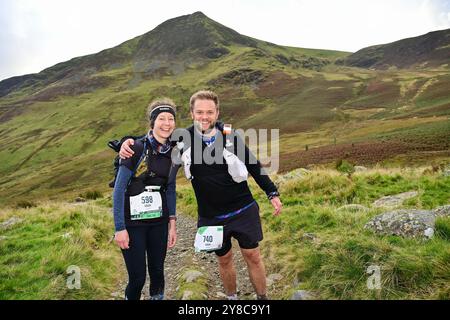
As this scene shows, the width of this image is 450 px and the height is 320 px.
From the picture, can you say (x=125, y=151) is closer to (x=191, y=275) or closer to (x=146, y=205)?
(x=146, y=205)

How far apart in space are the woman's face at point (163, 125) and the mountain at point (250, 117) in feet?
70.3

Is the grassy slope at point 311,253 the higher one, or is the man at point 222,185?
the man at point 222,185

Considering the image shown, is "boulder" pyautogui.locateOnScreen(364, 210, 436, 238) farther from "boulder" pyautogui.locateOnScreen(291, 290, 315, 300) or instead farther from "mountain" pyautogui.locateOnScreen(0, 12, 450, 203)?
"mountain" pyautogui.locateOnScreen(0, 12, 450, 203)

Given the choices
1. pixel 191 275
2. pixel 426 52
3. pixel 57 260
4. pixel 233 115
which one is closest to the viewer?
pixel 191 275

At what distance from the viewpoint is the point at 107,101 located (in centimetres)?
15312

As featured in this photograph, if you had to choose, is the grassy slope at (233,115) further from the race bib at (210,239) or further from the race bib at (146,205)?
the race bib at (146,205)

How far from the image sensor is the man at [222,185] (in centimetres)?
470

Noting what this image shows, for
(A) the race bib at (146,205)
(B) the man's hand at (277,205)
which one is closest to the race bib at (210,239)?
(A) the race bib at (146,205)

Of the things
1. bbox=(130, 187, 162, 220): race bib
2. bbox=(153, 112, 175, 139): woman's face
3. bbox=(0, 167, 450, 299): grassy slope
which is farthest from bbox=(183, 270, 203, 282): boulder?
bbox=(153, 112, 175, 139): woman's face

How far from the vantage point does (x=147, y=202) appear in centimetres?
472

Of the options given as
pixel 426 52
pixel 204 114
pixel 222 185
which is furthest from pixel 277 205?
pixel 426 52

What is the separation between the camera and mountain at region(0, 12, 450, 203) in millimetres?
36062

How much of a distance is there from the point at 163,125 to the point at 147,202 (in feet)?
3.39

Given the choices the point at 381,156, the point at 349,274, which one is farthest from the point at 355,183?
the point at 381,156
